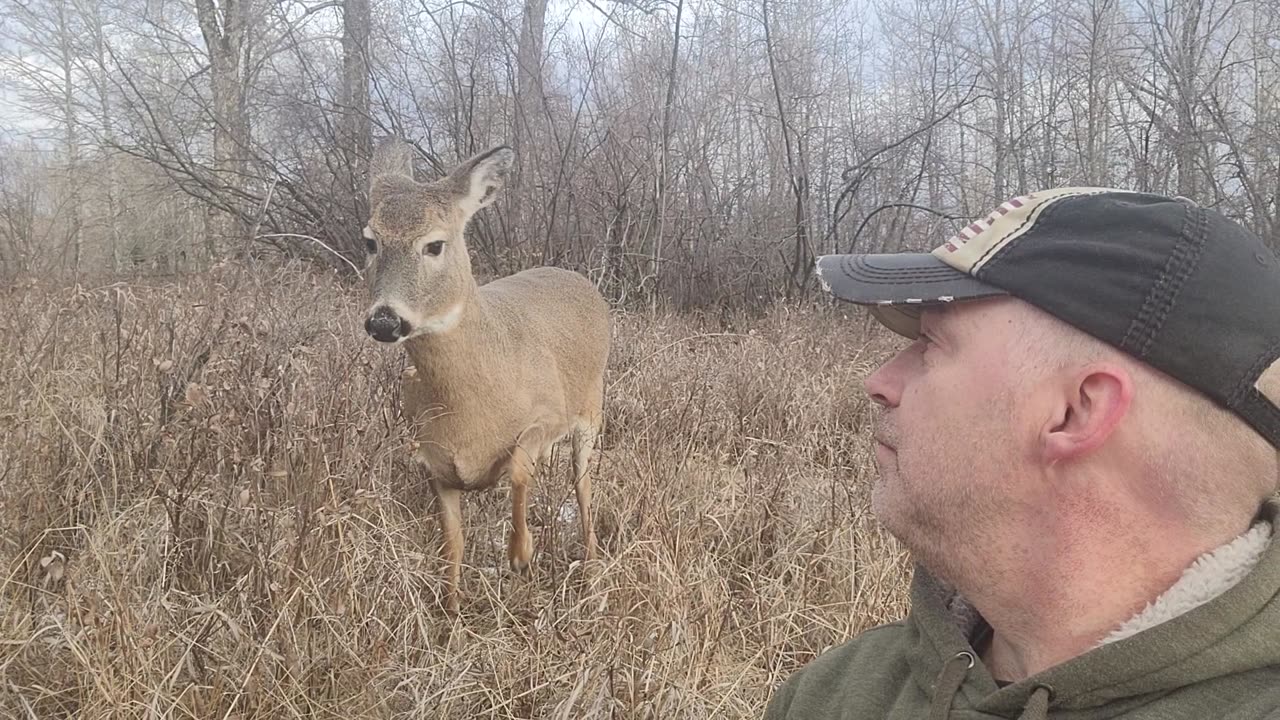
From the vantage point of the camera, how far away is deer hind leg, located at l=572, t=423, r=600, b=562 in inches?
156

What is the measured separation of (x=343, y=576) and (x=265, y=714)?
53cm

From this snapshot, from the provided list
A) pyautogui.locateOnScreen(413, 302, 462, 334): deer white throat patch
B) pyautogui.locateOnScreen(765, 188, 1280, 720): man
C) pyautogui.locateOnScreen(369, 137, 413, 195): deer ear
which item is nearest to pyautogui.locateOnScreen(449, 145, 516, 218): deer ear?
pyautogui.locateOnScreen(369, 137, 413, 195): deer ear

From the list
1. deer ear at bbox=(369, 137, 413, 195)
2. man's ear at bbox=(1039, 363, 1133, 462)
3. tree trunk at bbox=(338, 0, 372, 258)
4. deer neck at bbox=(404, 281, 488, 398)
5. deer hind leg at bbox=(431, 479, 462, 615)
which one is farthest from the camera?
tree trunk at bbox=(338, 0, 372, 258)

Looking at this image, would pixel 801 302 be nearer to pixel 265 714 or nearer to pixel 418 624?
pixel 418 624

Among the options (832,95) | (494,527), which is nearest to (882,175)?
(832,95)

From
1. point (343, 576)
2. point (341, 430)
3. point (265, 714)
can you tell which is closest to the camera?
point (265, 714)

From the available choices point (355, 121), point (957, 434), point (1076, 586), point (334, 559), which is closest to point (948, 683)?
point (1076, 586)

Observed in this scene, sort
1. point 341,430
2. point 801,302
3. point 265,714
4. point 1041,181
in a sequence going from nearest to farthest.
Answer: point 265,714
point 341,430
point 801,302
point 1041,181

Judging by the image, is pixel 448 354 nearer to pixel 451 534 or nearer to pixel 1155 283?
pixel 451 534

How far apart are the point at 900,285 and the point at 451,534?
9.40 ft

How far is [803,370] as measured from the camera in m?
6.67

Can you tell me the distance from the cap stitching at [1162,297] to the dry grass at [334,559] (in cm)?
184

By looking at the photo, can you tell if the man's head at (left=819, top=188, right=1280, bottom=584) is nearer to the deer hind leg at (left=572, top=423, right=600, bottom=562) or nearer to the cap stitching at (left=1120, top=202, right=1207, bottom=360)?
the cap stitching at (left=1120, top=202, right=1207, bottom=360)

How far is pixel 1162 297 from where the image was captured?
1.14 m
